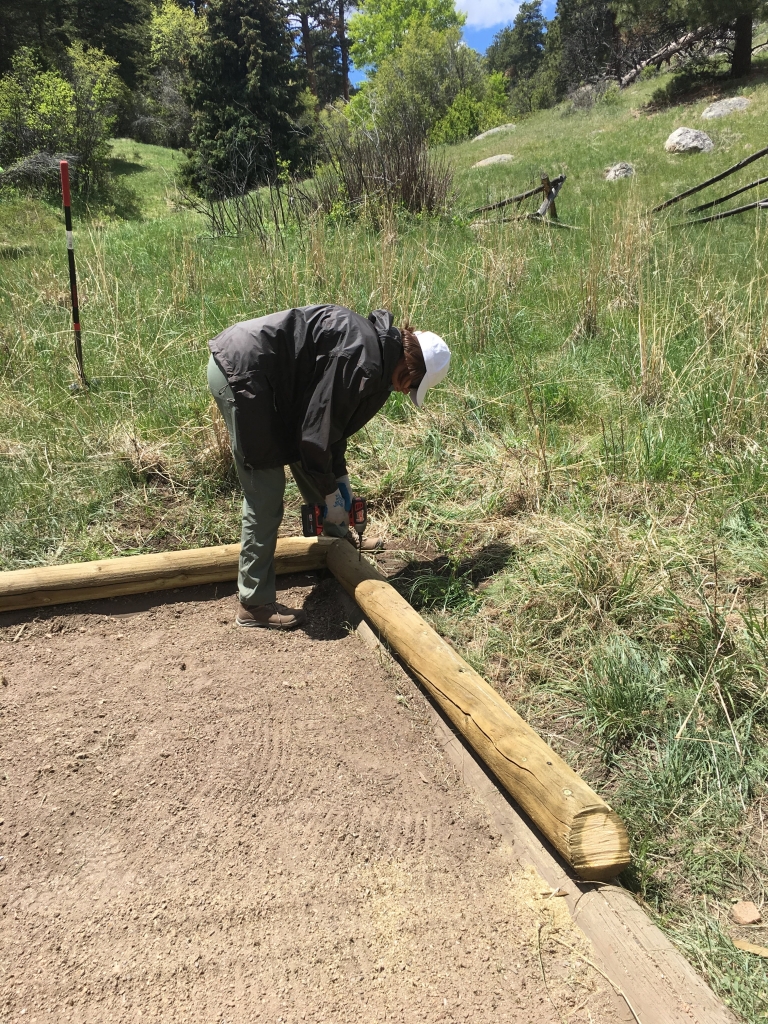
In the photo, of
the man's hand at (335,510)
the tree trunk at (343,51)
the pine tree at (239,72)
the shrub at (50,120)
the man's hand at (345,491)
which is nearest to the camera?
the man's hand at (335,510)

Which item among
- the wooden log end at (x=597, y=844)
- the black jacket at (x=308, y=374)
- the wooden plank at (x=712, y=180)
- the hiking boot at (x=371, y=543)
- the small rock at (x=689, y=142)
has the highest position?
the small rock at (x=689, y=142)

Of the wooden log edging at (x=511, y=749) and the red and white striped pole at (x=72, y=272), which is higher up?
the red and white striped pole at (x=72, y=272)

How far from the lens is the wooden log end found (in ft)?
6.17

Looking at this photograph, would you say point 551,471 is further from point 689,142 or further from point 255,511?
point 689,142

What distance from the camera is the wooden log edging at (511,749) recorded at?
1.89 meters

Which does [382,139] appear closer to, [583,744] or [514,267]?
[514,267]

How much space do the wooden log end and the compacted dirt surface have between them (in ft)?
0.59

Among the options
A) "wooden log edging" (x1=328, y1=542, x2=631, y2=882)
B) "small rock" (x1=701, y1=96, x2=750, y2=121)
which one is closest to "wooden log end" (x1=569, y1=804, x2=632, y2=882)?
"wooden log edging" (x1=328, y1=542, x2=631, y2=882)

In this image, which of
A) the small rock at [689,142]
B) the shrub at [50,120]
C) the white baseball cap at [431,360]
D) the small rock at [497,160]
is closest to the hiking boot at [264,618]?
the white baseball cap at [431,360]

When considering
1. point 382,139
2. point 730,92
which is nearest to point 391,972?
point 382,139

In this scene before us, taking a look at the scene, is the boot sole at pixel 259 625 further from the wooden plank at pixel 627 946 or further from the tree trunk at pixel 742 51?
the tree trunk at pixel 742 51

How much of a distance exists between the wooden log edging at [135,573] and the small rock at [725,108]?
813 inches

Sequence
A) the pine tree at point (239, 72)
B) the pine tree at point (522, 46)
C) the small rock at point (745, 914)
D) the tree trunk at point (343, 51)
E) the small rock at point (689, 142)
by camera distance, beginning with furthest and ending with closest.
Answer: the pine tree at point (522, 46), the tree trunk at point (343, 51), the pine tree at point (239, 72), the small rock at point (689, 142), the small rock at point (745, 914)

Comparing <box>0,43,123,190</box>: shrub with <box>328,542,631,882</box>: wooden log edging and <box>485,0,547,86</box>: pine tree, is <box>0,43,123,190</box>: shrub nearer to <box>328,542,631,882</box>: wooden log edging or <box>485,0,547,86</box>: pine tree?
<box>328,542,631,882</box>: wooden log edging
